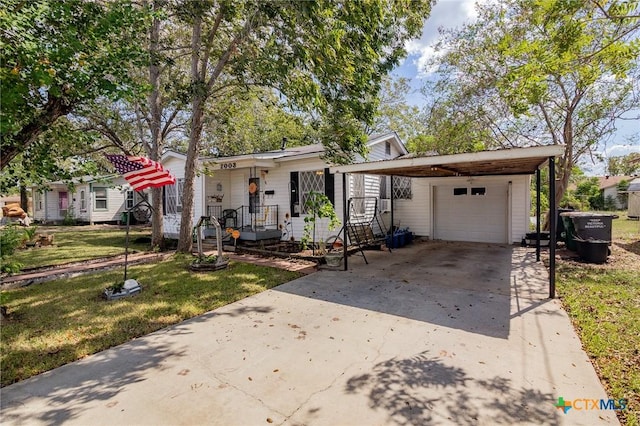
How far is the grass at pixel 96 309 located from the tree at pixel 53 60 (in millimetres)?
2141

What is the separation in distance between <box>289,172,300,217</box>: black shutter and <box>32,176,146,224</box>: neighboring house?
1404cm

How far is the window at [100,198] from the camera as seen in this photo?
2056 cm

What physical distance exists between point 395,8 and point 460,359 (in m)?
6.66

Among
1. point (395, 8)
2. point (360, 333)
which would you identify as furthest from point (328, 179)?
point (360, 333)

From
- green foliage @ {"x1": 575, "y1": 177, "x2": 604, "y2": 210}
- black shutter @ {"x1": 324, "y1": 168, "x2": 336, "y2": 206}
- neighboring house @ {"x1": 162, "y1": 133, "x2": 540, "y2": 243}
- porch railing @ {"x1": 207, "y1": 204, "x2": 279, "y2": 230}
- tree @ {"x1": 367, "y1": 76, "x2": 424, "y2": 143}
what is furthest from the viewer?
green foliage @ {"x1": 575, "y1": 177, "x2": 604, "y2": 210}

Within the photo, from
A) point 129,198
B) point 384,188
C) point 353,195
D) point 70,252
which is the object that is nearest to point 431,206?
point 384,188

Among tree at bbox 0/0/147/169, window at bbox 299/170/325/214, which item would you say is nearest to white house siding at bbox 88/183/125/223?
window at bbox 299/170/325/214

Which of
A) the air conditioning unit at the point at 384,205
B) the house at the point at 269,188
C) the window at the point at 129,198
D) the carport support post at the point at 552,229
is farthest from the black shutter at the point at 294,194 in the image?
the window at the point at 129,198

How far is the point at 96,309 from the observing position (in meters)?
4.89

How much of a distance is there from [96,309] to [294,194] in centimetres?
674

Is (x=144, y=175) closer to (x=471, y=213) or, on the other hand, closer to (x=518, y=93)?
(x=518, y=93)

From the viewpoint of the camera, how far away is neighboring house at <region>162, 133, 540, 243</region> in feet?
34.3

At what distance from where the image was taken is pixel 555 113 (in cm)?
1143

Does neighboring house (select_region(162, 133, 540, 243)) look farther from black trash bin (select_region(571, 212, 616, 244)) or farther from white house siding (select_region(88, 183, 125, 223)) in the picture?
white house siding (select_region(88, 183, 125, 223))
